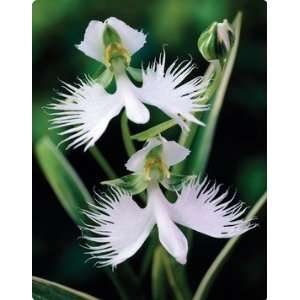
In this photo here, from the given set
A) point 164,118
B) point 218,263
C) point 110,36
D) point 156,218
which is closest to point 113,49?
point 110,36

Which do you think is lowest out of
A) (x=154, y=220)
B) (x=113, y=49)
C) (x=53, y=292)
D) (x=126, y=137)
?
(x=53, y=292)

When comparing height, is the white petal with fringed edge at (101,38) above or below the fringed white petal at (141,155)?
above

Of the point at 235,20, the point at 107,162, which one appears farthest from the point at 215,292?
the point at 235,20

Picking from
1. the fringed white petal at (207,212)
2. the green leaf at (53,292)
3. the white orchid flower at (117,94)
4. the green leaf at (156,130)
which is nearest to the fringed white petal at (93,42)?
the white orchid flower at (117,94)

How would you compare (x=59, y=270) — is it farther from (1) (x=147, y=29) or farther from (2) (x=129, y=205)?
(1) (x=147, y=29)

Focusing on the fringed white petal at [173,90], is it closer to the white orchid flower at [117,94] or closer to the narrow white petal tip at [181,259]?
the white orchid flower at [117,94]

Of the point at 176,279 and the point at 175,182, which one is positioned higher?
the point at 175,182

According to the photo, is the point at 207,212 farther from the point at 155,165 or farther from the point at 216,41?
the point at 216,41
